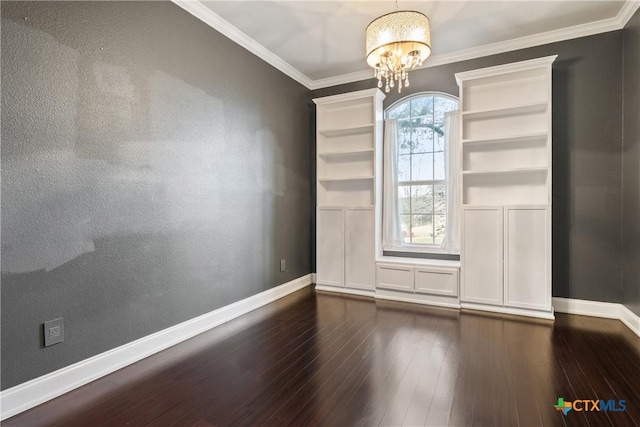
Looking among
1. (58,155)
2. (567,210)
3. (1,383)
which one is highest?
(58,155)

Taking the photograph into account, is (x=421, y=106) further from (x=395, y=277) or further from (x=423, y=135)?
(x=395, y=277)

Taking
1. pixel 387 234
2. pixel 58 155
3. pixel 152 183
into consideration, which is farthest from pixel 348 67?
pixel 58 155

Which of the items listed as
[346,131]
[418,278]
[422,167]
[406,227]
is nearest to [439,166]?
[422,167]

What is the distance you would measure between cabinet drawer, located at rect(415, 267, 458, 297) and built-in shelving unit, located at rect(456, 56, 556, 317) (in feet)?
0.35

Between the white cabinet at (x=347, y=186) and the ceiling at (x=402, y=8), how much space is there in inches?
26.8

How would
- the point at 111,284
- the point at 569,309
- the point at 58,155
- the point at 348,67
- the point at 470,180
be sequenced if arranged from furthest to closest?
1. the point at 348,67
2. the point at 470,180
3. the point at 569,309
4. the point at 111,284
5. the point at 58,155

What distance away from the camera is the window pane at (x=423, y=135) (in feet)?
13.4

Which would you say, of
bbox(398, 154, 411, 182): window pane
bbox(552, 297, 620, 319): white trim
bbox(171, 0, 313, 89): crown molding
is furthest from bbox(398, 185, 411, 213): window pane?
bbox(171, 0, 313, 89): crown molding

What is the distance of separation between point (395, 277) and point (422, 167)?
4.77ft

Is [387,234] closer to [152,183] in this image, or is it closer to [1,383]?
[152,183]

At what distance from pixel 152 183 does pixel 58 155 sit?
24.6 inches

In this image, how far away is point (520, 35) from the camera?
342cm

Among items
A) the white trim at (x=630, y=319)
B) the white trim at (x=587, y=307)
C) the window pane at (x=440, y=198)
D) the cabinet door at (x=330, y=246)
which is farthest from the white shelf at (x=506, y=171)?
the cabinet door at (x=330, y=246)

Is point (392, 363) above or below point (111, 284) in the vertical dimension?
below
